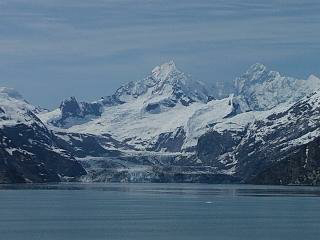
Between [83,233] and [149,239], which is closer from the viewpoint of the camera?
[149,239]

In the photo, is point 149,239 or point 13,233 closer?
point 149,239

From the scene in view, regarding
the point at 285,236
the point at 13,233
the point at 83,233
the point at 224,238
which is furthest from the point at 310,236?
the point at 13,233

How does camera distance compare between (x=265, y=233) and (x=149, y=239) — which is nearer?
(x=149, y=239)

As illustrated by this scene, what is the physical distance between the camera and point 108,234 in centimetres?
19350

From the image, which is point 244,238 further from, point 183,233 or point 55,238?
point 55,238

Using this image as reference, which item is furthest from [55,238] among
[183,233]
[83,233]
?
[183,233]

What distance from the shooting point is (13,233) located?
19612 cm

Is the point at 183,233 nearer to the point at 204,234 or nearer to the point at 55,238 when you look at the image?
the point at 204,234

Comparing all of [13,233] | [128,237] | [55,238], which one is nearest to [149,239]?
[128,237]

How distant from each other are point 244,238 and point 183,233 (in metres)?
15.4

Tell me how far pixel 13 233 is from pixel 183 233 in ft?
114

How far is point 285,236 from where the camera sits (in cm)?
19062

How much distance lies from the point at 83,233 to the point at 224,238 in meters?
29.5

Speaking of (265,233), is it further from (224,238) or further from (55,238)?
(55,238)
